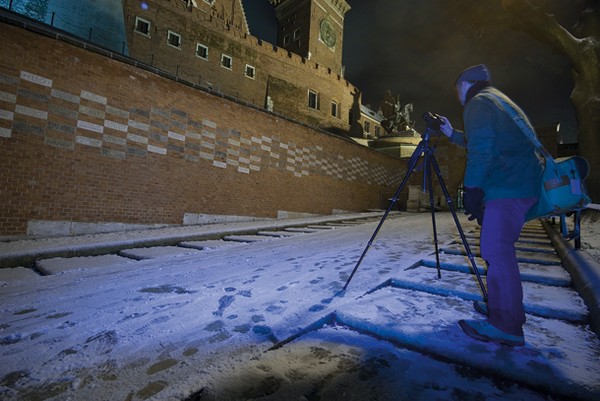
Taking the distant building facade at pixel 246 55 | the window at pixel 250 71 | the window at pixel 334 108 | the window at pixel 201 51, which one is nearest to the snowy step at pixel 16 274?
the distant building facade at pixel 246 55

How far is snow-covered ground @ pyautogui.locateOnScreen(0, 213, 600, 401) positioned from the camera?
3.59 ft

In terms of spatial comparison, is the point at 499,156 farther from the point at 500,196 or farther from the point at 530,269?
the point at 530,269

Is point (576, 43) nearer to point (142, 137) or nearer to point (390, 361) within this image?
point (390, 361)

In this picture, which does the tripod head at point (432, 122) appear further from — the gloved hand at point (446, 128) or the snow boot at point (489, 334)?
the snow boot at point (489, 334)

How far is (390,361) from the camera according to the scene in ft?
4.24

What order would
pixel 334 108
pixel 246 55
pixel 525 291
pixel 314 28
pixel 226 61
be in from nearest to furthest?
pixel 525 291 < pixel 226 61 < pixel 246 55 < pixel 334 108 < pixel 314 28

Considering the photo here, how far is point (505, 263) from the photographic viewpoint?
4.87 ft

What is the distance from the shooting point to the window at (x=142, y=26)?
1728 centimetres

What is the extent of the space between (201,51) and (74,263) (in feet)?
69.5

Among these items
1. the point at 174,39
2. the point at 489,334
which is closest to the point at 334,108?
the point at 174,39

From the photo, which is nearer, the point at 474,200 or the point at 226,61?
the point at 474,200

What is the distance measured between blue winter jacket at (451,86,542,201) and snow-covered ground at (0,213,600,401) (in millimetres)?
857

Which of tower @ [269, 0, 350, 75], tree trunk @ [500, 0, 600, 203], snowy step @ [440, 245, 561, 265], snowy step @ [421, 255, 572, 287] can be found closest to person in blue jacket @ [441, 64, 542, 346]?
snowy step @ [421, 255, 572, 287]

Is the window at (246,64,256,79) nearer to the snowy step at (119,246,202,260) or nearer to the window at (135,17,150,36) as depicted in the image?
the window at (135,17,150,36)
